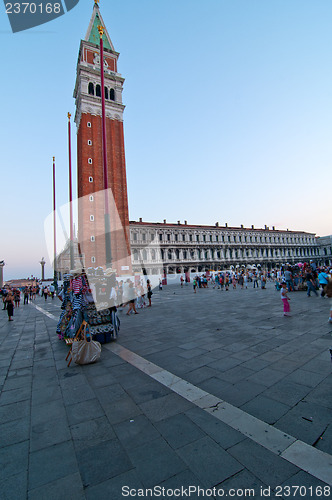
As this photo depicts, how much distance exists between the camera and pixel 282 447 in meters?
2.22

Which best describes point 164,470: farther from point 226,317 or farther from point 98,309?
point 226,317

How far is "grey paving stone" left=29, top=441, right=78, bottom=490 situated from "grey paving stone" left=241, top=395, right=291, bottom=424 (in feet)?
6.51

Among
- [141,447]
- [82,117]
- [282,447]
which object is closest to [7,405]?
[141,447]

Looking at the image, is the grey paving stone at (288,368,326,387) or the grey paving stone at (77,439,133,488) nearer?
the grey paving stone at (77,439,133,488)

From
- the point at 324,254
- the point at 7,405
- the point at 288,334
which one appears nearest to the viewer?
the point at 7,405

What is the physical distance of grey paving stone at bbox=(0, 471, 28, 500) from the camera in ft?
6.15

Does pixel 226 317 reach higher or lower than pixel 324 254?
lower

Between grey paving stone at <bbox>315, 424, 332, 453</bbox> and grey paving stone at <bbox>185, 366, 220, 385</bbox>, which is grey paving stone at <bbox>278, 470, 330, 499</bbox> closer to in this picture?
grey paving stone at <bbox>315, 424, 332, 453</bbox>

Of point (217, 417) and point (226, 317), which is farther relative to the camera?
point (226, 317)

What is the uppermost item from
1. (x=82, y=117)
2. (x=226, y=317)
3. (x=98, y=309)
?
(x=82, y=117)

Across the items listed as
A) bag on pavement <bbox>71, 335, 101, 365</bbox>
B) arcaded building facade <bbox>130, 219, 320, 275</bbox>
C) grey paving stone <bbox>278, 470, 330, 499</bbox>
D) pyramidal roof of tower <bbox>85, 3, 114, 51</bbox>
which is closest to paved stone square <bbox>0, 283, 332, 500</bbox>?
grey paving stone <bbox>278, 470, 330, 499</bbox>

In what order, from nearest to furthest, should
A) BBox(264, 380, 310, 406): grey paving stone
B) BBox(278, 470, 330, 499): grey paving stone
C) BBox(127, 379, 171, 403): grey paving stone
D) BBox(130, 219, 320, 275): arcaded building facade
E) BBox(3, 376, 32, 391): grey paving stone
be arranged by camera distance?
1. BBox(278, 470, 330, 499): grey paving stone
2. BBox(264, 380, 310, 406): grey paving stone
3. BBox(127, 379, 171, 403): grey paving stone
4. BBox(3, 376, 32, 391): grey paving stone
5. BBox(130, 219, 320, 275): arcaded building facade

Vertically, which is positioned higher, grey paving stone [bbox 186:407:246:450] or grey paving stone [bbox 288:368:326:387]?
grey paving stone [bbox 186:407:246:450]

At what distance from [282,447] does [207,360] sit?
7.76ft
